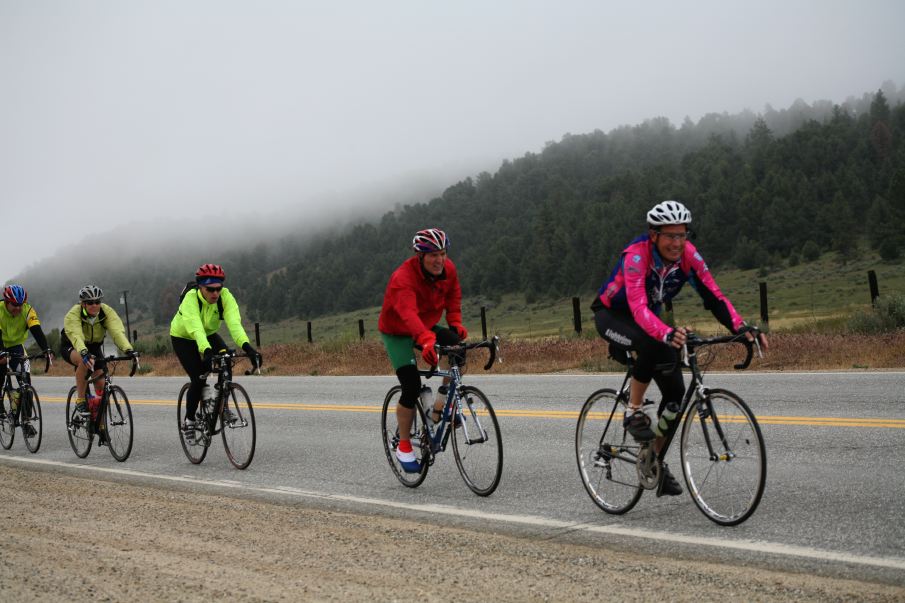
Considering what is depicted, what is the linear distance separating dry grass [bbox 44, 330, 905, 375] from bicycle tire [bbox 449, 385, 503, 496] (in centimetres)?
189

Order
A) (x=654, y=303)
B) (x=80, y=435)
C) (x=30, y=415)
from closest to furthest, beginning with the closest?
(x=654, y=303), (x=80, y=435), (x=30, y=415)

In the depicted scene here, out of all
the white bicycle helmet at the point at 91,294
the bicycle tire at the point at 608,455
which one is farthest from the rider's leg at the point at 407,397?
the white bicycle helmet at the point at 91,294

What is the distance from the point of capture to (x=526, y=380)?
53.6ft

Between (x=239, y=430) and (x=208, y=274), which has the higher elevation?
(x=208, y=274)

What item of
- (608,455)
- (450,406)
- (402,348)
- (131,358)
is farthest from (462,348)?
(131,358)

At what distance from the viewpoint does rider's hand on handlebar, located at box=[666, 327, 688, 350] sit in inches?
220

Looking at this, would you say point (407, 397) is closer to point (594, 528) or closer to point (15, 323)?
point (594, 528)

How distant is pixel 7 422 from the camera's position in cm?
1279

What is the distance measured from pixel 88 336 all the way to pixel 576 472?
6462 millimetres

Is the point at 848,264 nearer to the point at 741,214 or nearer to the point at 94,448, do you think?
the point at 741,214

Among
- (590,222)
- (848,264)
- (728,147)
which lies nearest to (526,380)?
(848,264)

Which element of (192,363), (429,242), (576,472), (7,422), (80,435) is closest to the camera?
(429,242)

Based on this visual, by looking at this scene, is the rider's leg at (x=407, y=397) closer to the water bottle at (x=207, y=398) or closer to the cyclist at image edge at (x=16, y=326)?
the water bottle at (x=207, y=398)

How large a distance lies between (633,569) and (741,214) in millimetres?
119004
